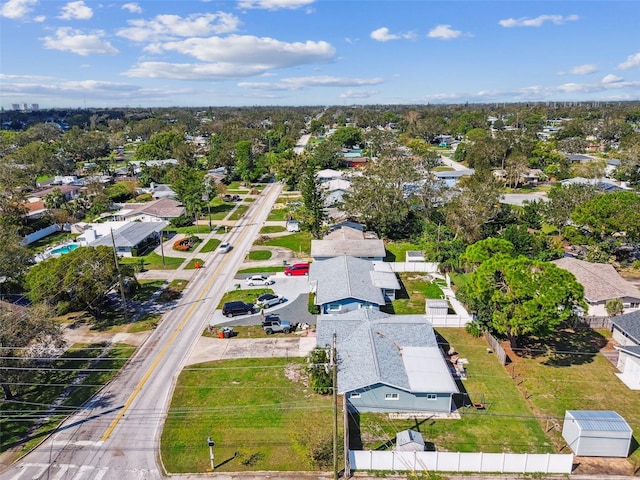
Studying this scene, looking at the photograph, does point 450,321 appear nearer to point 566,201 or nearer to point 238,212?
point 566,201

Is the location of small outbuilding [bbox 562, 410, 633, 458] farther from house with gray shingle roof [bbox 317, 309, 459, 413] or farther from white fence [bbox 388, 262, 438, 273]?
white fence [bbox 388, 262, 438, 273]

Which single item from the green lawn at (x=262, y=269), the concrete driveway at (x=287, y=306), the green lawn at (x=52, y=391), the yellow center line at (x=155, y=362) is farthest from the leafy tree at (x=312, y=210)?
the green lawn at (x=52, y=391)

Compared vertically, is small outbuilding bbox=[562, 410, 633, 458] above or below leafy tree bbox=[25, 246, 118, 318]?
below

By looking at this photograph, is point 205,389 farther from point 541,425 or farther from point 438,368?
point 541,425

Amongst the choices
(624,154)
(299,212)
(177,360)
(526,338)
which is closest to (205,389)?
(177,360)

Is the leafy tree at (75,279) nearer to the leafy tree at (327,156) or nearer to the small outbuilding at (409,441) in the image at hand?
the small outbuilding at (409,441)

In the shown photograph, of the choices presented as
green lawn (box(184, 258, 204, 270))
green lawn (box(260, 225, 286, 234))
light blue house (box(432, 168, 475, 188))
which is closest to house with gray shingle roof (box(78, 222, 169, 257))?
green lawn (box(184, 258, 204, 270))
